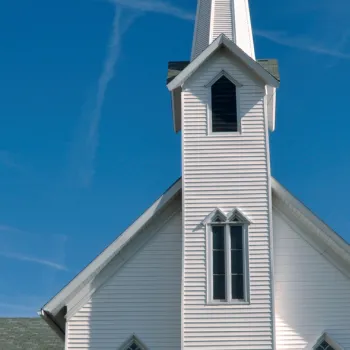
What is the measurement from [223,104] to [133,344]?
6686mm

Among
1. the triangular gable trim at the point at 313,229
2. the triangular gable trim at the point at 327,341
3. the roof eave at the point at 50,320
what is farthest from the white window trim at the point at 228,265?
the roof eave at the point at 50,320

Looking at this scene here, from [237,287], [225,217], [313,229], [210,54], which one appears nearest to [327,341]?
[237,287]

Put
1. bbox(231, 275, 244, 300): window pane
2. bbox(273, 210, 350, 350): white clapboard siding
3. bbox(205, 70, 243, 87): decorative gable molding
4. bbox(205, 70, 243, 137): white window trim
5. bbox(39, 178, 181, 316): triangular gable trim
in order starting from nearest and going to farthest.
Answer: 1. bbox(231, 275, 244, 300): window pane
2. bbox(273, 210, 350, 350): white clapboard siding
3. bbox(39, 178, 181, 316): triangular gable trim
4. bbox(205, 70, 243, 137): white window trim
5. bbox(205, 70, 243, 87): decorative gable molding

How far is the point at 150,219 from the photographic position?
870 inches

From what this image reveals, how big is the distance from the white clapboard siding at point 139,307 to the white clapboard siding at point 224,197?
38.8 inches

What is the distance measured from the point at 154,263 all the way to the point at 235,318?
2.79 meters

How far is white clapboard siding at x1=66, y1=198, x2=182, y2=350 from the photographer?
21.3 m

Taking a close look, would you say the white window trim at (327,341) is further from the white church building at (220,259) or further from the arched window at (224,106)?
the arched window at (224,106)

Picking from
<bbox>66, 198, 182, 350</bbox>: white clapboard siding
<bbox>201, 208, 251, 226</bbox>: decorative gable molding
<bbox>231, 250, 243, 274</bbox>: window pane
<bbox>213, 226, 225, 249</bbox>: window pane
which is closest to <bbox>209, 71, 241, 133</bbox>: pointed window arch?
<bbox>201, 208, 251, 226</bbox>: decorative gable molding

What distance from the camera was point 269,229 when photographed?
21172 millimetres

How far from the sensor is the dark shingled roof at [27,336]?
27078 mm

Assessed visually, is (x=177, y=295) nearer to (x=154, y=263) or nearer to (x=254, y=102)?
(x=154, y=263)

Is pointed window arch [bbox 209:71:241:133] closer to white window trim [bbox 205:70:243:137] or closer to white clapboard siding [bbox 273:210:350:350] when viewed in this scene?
white window trim [bbox 205:70:243:137]

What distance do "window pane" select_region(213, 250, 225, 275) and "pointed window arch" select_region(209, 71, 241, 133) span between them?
329 centimetres
